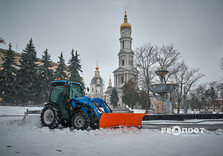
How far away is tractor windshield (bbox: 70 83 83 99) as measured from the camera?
323 inches

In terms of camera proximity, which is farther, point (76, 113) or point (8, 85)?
point (8, 85)

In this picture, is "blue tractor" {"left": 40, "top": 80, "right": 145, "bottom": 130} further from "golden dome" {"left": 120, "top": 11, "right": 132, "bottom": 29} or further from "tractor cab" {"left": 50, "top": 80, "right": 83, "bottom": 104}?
"golden dome" {"left": 120, "top": 11, "right": 132, "bottom": 29}

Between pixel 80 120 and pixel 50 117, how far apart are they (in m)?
1.79

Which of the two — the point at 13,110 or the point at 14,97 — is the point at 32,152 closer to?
the point at 13,110

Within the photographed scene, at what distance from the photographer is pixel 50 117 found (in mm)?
8258

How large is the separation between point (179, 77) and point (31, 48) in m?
27.6

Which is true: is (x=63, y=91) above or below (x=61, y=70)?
below

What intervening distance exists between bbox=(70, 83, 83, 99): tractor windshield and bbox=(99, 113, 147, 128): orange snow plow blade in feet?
6.46

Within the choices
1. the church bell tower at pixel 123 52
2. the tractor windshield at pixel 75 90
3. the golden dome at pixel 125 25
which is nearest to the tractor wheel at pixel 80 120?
the tractor windshield at pixel 75 90

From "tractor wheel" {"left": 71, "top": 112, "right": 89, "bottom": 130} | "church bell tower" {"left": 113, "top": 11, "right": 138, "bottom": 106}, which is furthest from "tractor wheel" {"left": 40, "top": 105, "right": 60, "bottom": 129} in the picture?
"church bell tower" {"left": 113, "top": 11, "right": 138, "bottom": 106}

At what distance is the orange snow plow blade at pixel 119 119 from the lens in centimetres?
703

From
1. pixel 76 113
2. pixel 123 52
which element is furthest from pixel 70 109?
pixel 123 52

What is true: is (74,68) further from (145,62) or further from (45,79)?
(145,62)

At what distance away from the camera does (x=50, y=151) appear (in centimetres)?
392
